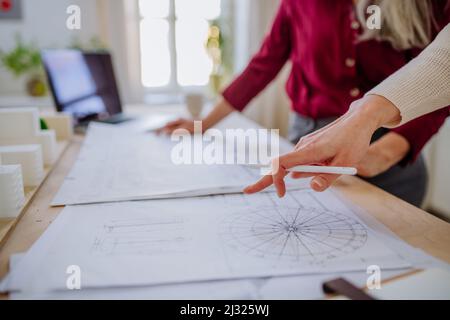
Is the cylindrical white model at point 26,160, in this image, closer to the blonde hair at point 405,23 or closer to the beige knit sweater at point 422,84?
the beige knit sweater at point 422,84

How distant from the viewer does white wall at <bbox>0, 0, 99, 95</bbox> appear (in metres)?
1.89

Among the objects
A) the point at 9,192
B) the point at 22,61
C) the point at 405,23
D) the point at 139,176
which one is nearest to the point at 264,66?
the point at 405,23

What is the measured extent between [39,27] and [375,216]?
1.87 meters

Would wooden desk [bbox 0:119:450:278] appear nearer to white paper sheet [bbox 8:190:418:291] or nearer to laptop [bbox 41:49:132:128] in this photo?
white paper sheet [bbox 8:190:418:291]

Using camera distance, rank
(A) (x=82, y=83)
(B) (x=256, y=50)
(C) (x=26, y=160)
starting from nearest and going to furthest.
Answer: (C) (x=26, y=160), (A) (x=82, y=83), (B) (x=256, y=50)

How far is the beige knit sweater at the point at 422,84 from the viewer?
547mm

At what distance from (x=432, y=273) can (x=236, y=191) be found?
1.07 feet

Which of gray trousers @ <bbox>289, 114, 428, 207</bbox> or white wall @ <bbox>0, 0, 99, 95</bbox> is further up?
white wall @ <bbox>0, 0, 99, 95</bbox>

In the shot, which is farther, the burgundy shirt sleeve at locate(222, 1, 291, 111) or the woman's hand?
the burgundy shirt sleeve at locate(222, 1, 291, 111)

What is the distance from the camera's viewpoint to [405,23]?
78 cm

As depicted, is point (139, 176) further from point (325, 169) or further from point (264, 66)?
point (264, 66)

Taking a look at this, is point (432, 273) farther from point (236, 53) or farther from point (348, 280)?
point (236, 53)

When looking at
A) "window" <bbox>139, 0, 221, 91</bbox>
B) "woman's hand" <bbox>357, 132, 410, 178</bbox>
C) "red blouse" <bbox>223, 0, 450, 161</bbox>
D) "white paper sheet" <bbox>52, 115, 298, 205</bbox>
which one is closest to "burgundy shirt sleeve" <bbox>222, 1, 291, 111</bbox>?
"red blouse" <bbox>223, 0, 450, 161</bbox>

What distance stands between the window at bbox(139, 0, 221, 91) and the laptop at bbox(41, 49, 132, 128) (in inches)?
30.1
